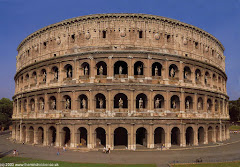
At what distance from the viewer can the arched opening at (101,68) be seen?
31362 millimetres

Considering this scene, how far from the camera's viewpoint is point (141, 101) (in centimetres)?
3086

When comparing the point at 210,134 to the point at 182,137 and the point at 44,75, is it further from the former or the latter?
the point at 44,75

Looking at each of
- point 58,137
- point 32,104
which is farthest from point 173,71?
point 32,104

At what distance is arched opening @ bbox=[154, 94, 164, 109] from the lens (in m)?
31.5

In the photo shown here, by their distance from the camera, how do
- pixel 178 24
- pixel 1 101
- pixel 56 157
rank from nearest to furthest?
1. pixel 56 157
2. pixel 178 24
3. pixel 1 101

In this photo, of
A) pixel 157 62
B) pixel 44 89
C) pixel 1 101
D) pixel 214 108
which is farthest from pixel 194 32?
pixel 1 101

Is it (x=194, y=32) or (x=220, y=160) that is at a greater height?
Answer: (x=194, y=32)

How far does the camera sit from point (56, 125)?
32.4m

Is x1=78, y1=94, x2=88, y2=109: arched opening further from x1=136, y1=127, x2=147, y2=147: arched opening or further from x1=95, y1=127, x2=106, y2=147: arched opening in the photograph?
x1=136, y1=127, x2=147, y2=147: arched opening

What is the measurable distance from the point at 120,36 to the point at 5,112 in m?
53.4

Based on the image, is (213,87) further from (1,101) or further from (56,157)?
(1,101)

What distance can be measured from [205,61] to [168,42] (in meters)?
8.68

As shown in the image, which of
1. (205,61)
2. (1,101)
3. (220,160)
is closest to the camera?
(220,160)

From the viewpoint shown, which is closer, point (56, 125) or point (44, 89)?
point (56, 125)
